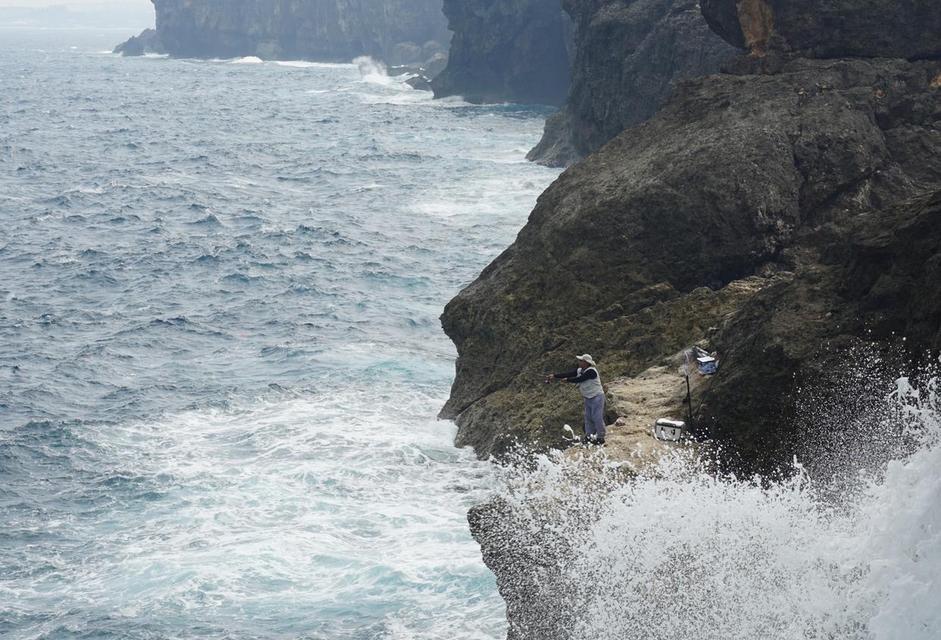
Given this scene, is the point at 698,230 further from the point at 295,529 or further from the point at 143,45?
the point at 143,45

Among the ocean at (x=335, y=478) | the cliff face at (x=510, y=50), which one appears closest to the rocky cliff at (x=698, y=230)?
the ocean at (x=335, y=478)

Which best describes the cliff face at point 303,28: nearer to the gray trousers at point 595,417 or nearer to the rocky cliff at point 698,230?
the rocky cliff at point 698,230

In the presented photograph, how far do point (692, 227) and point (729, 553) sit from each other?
8697 millimetres

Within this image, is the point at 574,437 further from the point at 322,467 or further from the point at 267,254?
the point at 267,254

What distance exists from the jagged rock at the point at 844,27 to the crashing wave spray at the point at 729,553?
518 inches

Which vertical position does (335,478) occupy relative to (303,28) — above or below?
below

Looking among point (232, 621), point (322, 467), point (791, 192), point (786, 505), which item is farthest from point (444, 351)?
point (786, 505)

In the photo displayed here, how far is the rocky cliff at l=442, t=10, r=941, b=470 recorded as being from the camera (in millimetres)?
19734

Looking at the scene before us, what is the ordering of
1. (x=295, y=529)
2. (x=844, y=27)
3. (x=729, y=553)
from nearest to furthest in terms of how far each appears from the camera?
(x=729, y=553) → (x=295, y=529) → (x=844, y=27)

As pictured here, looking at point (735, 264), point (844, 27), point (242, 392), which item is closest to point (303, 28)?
point (242, 392)

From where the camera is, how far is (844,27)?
25.7 metres

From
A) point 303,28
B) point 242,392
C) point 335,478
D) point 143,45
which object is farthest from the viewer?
point 143,45

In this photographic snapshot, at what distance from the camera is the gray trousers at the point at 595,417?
17.2 m

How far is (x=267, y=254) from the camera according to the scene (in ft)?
139
